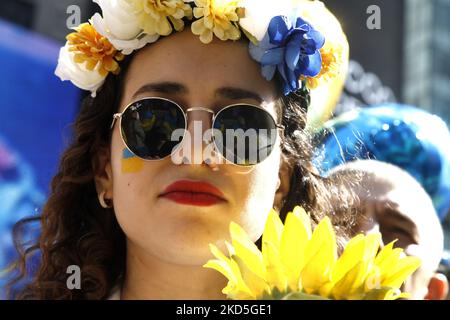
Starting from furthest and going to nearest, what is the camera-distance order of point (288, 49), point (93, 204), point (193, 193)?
1. point (93, 204)
2. point (288, 49)
3. point (193, 193)

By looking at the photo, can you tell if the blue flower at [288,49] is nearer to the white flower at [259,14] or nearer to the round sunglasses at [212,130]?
the white flower at [259,14]

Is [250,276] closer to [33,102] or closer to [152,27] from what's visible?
[152,27]

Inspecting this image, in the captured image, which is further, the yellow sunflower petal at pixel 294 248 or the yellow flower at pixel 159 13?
the yellow flower at pixel 159 13

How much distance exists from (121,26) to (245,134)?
43cm

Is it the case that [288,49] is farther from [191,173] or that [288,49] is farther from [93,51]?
[93,51]

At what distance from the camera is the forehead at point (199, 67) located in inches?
73.3

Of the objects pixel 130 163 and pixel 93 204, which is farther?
pixel 93 204

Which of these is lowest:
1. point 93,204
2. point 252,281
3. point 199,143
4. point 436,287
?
point 436,287

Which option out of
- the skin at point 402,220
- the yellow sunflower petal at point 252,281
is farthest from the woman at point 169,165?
the yellow sunflower petal at point 252,281

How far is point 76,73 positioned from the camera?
2057mm

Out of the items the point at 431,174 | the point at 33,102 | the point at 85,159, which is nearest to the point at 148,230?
the point at 85,159

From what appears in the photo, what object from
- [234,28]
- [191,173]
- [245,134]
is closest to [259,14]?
[234,28]

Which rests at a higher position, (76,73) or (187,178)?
(76,73)

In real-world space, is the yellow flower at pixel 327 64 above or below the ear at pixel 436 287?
above
